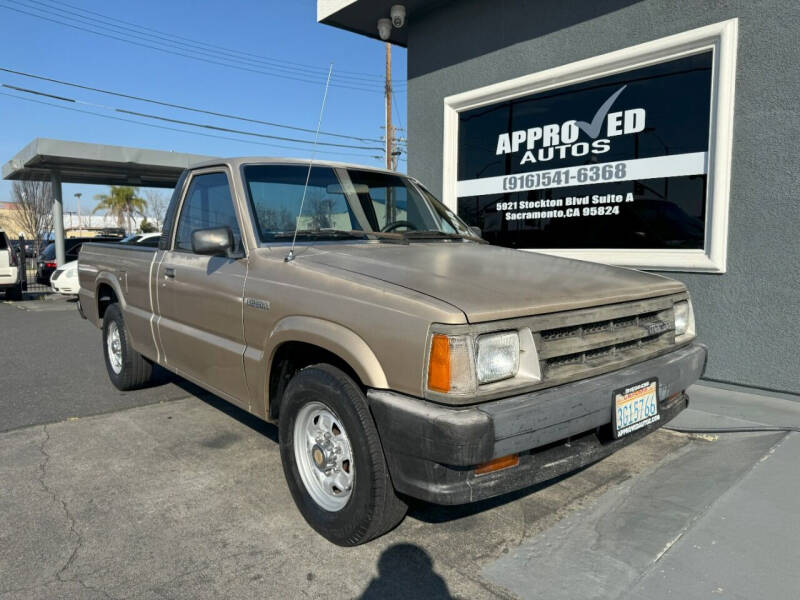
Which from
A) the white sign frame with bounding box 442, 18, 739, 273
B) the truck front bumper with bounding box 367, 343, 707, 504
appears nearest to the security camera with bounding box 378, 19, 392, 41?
A: the white sign frame with bounding box 442, 18, 739, 273

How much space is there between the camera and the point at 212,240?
10.6 ft

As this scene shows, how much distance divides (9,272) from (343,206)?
46.0ft

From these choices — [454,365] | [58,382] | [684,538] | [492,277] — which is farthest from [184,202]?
[684,538]

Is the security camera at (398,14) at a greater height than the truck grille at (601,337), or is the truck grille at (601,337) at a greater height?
the security camera at (398,14)

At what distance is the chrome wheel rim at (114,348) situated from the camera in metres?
5.39

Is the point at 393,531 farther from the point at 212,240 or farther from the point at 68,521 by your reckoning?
the point at 212,240

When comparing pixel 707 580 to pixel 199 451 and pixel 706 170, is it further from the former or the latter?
pixel 706 170

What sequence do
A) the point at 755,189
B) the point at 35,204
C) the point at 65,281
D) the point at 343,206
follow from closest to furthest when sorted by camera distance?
the point at 343,206, the point at 755,189, the point at 65,281, the point at 35,204

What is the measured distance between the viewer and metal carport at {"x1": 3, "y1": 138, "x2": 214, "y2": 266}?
14.1 metres

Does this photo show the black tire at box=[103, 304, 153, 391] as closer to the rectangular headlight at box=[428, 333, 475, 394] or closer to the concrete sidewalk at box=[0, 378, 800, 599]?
the concrete sidewalk at box=[0, 378, 800, 599]

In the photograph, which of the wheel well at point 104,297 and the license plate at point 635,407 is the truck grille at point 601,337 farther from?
the wheel well at point 104,297

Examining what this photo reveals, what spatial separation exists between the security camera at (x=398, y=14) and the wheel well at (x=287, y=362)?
5.87 meters

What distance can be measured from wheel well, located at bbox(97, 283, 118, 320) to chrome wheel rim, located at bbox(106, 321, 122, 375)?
0.86ft

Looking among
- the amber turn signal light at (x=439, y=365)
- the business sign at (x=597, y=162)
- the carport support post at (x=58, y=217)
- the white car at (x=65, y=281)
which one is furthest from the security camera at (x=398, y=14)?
the carport support post at (x=58, y=217)
